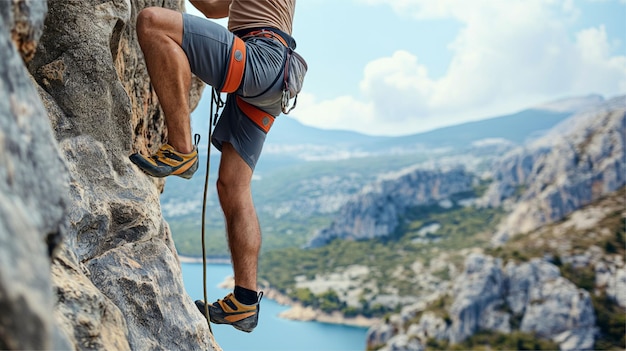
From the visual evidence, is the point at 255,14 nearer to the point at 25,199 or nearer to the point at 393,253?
the point at 25,199

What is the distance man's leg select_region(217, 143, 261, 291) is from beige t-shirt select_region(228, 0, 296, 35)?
0.89 m

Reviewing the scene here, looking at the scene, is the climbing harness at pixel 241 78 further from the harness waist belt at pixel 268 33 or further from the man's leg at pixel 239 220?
the man's leg at pixel 239 220

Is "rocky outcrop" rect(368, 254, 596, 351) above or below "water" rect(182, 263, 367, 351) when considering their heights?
above

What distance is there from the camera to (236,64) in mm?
3369

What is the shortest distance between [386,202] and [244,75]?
10355cm

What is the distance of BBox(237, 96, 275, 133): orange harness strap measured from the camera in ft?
12.7

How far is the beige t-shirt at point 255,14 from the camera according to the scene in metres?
3.74

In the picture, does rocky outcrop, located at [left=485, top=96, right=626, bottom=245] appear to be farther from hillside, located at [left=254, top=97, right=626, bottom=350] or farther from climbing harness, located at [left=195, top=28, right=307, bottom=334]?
climbing harness, located at [left=195, top=28, right=307, bottom=334]

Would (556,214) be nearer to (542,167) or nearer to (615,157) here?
(615,157)

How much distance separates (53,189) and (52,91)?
1986 millimetres

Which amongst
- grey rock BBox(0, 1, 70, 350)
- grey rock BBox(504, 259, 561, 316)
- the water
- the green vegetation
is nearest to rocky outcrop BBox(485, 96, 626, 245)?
the green vegetation

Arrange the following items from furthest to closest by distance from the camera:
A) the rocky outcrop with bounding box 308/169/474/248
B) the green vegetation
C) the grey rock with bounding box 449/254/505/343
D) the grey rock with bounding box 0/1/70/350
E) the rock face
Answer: the rocky outcrop with bounding box 308/169/474/248 → the green vegetation → the grey rock with bounding box 449/254/505/343 → the rock face → the grey rock with bounding box 0/1/70/350

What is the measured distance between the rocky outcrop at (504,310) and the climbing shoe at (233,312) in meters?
40.6

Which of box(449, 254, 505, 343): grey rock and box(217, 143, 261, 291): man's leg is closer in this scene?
box(217, 143, 261, 291): man's leg
